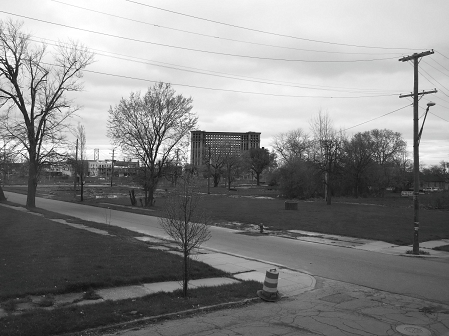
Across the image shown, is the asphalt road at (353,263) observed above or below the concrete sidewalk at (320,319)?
below

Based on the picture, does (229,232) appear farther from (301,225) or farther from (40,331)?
(40,331)

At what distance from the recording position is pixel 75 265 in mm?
10445

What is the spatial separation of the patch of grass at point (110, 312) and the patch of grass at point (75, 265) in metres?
1.34

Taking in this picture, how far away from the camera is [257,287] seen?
9.84 m

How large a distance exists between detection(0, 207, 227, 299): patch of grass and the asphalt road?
3.88 meters

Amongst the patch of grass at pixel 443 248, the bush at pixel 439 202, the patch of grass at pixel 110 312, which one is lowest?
the patch of grass at pixel 443 248

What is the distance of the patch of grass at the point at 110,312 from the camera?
6.18m

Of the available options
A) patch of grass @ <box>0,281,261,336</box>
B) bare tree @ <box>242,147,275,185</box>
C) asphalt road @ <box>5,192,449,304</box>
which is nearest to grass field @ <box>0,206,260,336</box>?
patch of grass @ <box>0,281,261,336</box>

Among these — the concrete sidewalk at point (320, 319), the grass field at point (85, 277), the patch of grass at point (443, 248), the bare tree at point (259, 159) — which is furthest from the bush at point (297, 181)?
the bare tree at point (259, 159)

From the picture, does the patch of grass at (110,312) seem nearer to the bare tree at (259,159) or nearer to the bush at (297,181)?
the bush at (297,181)

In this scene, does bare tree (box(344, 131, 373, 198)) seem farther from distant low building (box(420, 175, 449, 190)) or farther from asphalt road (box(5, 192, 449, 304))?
distant low building (box(420, 175, 449, 190))

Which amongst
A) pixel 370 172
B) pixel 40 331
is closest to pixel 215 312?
pixel 40 331

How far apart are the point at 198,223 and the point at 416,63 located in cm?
1399

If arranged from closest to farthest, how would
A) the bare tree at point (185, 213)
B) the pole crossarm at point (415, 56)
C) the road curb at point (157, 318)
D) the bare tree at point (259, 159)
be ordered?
the road curb at point (157, 318) → the bare tree at point (185, 213) → the pole crossarm at point (415, 56) → the bare tree at point (259, 159)
